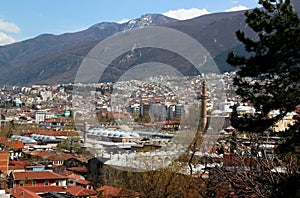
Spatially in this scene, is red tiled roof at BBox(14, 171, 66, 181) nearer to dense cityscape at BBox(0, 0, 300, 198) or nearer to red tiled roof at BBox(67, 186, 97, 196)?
dense cityscape at BBox(0, 0, 300, 198)

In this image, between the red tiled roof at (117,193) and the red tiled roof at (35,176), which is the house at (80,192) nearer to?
the red tiled roof at (117,193)

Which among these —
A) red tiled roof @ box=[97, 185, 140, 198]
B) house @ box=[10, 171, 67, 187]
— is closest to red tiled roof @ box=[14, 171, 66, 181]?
house @ box=[10, 171, 67, 187]

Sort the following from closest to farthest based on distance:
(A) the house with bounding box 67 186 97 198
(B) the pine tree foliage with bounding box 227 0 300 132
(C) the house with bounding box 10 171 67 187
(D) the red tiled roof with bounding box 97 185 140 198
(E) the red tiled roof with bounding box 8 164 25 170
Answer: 1. (B) the pine tree foliage with bounding box 227 0 300 132
2. (D) the red tiled roof with bounding box 97 185 140 198
3. (A) the house with bounding box 67 186 97 198
4. (C) the house with bounding box 10 171 67 187
5. (E) the red tiled roof with bounding box 8 164 25 170

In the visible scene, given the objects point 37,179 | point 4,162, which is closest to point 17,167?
point 4,162

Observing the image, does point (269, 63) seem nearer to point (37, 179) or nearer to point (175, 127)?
point (37, 179)

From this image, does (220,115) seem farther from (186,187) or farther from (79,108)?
(79,108)

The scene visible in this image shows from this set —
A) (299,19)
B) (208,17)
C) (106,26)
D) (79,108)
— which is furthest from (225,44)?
(106,26)
